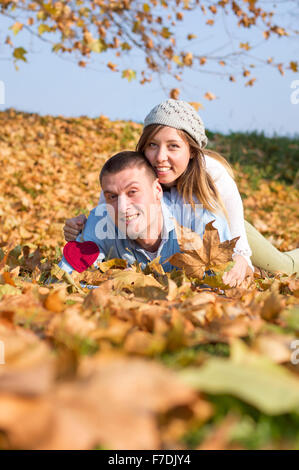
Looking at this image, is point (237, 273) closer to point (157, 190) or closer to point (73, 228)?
point (157, 190)

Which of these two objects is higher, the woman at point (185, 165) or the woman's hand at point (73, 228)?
the woman at point (185, 165)

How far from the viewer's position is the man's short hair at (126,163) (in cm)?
234

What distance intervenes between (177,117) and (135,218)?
31.3 inches

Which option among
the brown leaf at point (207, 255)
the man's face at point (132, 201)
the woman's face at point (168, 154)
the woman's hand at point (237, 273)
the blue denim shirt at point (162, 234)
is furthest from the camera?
the woman's face at point (168, 154)

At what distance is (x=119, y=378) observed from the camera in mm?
552

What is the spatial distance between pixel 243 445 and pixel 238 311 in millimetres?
572

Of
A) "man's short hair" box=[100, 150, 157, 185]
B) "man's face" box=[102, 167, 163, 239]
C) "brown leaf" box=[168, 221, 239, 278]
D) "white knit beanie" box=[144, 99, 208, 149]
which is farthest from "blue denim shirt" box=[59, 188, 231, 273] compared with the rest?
"brown leaf" box=[168, 221, 239, 278]

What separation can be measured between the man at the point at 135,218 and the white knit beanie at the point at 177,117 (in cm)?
30

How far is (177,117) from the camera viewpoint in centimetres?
268

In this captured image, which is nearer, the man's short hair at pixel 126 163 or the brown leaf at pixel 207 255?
the brown leaf at pixel 207 255

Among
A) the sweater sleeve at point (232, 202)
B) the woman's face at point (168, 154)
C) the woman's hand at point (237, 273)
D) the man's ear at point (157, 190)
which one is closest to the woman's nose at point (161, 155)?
the woman's face at point (168, 154)

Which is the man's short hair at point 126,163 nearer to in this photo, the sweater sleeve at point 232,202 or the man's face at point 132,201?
the man's face at point 132,201

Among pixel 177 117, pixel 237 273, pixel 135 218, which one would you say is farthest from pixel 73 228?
pixel 237 273
